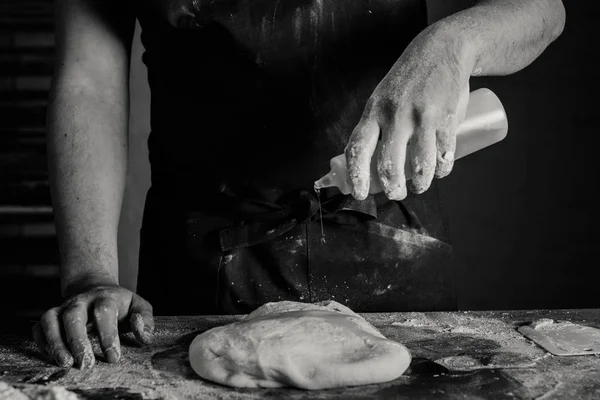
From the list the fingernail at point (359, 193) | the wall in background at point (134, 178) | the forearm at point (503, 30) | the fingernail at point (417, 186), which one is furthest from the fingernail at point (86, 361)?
the wall in background at point (134, 178)

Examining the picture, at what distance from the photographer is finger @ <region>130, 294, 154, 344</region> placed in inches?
67.9

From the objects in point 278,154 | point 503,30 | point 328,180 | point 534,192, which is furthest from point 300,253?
point 534,192

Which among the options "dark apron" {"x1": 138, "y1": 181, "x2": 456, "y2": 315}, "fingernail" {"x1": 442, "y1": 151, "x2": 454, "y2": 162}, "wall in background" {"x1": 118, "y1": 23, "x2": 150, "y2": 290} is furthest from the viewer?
"wall in background" {"x1": 118, "y1": 23, "x2": 150, "y2": 290}

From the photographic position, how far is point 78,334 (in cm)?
163

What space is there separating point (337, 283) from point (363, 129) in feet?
2.22

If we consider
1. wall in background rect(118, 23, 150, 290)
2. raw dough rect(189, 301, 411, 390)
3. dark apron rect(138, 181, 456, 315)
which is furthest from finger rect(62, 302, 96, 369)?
wall in background rect(118, 23, 150, 290)

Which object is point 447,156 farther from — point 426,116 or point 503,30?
point 503,30

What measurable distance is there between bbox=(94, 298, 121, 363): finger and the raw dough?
177 mm

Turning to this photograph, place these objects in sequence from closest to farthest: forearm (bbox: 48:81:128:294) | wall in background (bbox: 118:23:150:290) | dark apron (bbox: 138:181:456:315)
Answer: forearm (bbox: 48:81:128:294), dark apron (bbox: 138:181:456:315), wall in background (bbox: 118:23:150:290)

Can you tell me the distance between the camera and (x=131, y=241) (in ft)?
13.9

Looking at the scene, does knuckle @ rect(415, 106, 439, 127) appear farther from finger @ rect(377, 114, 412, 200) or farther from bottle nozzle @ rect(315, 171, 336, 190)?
bottle nozzle @ rect(315, 171, 336, 190)

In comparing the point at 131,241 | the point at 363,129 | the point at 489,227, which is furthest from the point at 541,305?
the point at 363,129

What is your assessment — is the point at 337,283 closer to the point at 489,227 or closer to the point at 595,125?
the point at 489,227

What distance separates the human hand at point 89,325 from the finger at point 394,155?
0.67 meters
